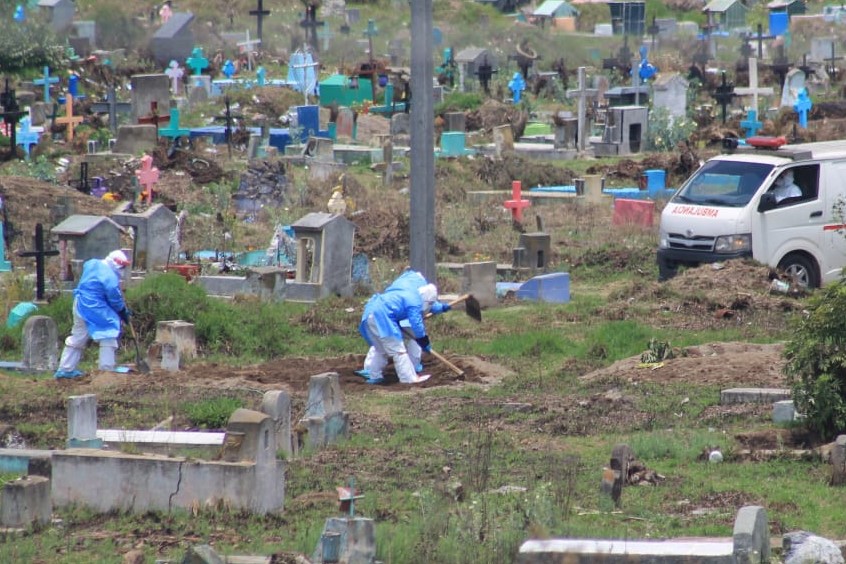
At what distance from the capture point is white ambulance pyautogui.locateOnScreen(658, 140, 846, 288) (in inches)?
699

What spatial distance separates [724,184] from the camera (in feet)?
60.3

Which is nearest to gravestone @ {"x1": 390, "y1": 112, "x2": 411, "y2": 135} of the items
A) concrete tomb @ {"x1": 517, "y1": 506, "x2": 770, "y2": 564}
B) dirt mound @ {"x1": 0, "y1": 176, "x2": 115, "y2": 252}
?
dirt mound @ {"x1": 0, "y1": 176, "x2": 115, "y2": 252}

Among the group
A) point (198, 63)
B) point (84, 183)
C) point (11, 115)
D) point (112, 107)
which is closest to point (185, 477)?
point (84, 183)

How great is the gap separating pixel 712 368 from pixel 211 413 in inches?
183

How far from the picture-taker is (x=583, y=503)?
30.8 ft

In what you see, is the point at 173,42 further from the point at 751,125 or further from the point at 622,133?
the point at 751,125

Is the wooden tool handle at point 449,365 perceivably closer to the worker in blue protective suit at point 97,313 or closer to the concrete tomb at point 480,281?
the worker in blue protective suit at point 97,313

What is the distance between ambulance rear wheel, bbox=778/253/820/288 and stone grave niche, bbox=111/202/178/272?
298 inches

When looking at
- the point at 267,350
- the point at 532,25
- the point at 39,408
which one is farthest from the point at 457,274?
the point at 532,25

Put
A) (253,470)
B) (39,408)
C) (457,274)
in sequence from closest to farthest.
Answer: (253,470) → (39,408) → (457,274)

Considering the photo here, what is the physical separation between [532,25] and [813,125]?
30497mm

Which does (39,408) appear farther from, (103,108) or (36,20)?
(36,20)

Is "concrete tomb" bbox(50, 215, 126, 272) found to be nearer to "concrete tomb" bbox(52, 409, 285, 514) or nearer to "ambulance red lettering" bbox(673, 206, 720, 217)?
"ambulance red lettering" bbox(673, 206, 720, 217)

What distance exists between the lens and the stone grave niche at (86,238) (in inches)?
674
